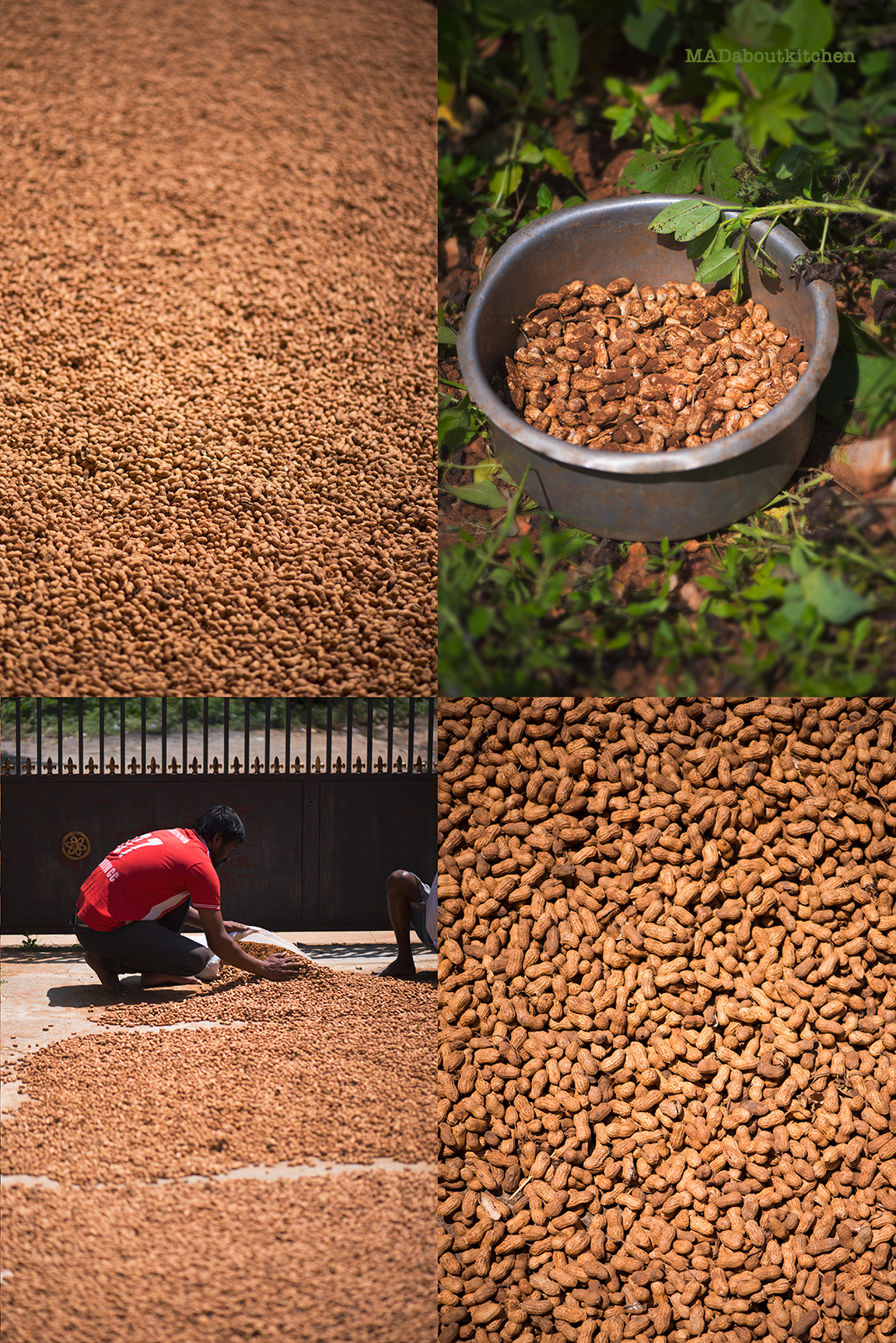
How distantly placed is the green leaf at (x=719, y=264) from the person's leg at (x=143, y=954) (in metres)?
1.69

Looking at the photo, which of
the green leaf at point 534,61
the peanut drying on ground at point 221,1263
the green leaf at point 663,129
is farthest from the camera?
the green leaf at point 663,129

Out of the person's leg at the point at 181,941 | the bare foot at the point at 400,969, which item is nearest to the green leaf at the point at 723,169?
the bare foot at the point at 400,969

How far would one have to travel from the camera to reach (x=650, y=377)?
187 cm

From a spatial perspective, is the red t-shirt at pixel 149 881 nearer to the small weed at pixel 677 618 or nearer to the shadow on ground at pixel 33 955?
the shadow on ground at pixel 33 955

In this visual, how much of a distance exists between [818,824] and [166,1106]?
1245 mm

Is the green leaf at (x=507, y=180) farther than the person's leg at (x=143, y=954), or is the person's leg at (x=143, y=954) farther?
the green leaf at (x=507, y=180)

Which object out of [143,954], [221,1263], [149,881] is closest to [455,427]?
[149,881]

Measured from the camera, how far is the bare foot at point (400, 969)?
1.57 meters

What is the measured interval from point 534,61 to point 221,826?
178 centimetres

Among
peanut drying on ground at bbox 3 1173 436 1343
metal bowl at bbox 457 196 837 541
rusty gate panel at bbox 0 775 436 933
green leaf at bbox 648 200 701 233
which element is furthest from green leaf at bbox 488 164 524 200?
peanut drying on ground at bbox 3 1173 436 1343

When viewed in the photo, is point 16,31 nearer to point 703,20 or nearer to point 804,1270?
point 703,20

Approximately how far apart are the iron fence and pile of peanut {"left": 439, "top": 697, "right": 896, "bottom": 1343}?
86 mm

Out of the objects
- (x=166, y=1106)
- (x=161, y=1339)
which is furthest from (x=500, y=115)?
(x=161, y=1339)

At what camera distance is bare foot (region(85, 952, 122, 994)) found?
1.55m
